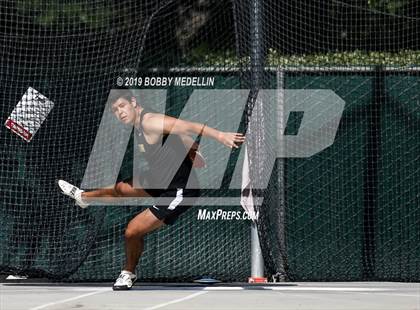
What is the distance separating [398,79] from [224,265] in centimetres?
276

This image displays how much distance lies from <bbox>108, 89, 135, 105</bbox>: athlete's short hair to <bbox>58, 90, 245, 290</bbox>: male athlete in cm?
7

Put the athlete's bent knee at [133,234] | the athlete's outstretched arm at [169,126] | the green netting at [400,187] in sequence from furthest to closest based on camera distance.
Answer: the green netting at [400,187]
the athlete's bent knee at [133,234]
the athlete's outstretched arm at [169,126]

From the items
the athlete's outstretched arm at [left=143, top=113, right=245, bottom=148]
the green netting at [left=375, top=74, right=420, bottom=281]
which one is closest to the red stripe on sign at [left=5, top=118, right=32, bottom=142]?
the athlete's outstretched arm at [left=143, top=113, right=245, bottom=148]

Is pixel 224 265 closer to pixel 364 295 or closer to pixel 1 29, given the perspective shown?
pixel 364 295

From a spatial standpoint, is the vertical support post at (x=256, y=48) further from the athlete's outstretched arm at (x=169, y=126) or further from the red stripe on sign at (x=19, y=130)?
the red stripe on sign at (x=19, y=130)

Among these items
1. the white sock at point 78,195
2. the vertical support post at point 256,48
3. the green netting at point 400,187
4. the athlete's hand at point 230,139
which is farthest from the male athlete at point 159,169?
the green netting at point 400,187

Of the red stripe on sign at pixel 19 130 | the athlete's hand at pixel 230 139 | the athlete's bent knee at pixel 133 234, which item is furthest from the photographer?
the red stripe on sign at pixel 19 130

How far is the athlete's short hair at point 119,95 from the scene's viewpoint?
11532mm

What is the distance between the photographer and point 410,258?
1233 cm

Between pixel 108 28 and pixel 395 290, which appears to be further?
pixel 108 28

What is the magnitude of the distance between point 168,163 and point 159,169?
0.36 feet

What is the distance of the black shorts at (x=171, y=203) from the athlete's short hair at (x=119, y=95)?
103cm

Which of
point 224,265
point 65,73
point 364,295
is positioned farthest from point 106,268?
A: point 364,295

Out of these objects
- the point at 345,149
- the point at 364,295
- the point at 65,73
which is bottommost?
the point at 364,295
